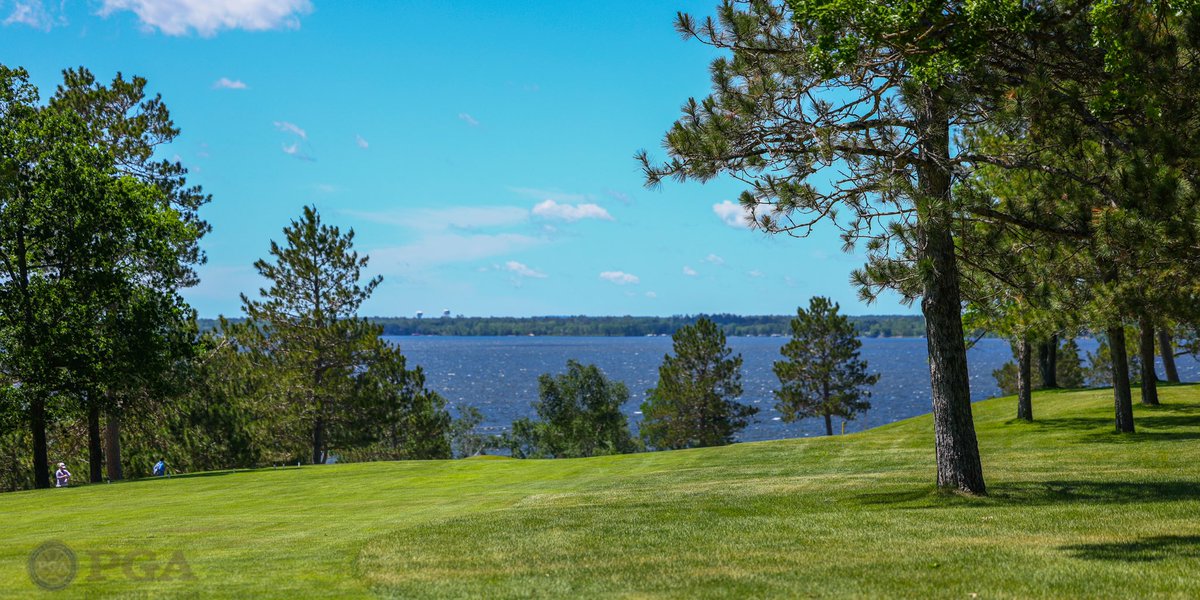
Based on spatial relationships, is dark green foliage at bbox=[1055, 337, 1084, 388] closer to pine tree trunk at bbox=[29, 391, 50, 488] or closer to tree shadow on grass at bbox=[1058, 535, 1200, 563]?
tree shadow on grass at bbox=[1058, 535, 1200, 563]

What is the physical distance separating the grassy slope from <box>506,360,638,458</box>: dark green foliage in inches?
1817

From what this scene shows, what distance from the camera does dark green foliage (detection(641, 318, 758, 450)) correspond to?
62.6 meters

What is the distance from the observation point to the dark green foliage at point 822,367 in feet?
192

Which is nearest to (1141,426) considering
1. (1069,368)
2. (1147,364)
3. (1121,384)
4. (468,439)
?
(1121,384)

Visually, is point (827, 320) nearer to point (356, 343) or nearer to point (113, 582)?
point (356, 343)

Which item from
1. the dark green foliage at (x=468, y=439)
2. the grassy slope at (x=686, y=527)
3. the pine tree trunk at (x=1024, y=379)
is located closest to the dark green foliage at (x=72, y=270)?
the grassy slope at (x=686, y=527)

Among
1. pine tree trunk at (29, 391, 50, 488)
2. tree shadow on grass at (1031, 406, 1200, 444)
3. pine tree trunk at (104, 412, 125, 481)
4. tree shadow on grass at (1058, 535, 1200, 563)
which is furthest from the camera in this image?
pine tree trunk at (104, 412, 125, 481)

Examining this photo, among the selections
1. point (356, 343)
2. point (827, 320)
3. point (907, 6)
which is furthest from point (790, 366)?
point (907, 6)

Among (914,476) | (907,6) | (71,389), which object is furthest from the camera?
(71,389)

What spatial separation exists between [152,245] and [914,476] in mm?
24119

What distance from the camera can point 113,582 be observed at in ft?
31.1

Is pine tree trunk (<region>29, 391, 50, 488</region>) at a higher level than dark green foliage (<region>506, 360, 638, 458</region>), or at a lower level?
higher

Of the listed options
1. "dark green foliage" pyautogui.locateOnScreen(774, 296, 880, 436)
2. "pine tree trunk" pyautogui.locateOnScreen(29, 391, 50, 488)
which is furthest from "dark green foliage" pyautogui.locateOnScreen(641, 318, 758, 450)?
"pine tree trunk" pyautogui.locateOnScreen(29, 391, 50, 488)

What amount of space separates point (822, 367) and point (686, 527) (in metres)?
48.0
